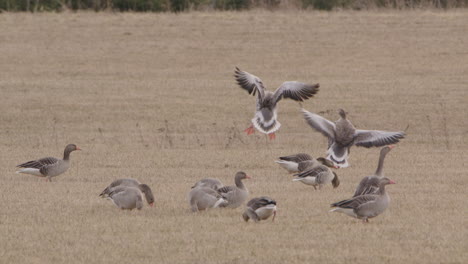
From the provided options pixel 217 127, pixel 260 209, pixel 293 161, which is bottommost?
pixel 217 127

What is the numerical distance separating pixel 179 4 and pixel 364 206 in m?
44.5

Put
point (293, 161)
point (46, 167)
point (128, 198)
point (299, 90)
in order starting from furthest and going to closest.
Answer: point (299, 90) < point (293, 161) < point (46, 167) < point (128, 198)

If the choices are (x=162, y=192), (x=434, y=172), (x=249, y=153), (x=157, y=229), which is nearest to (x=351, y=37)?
(x=249, y=153)

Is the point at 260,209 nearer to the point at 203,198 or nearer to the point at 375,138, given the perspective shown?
the point at 203,198

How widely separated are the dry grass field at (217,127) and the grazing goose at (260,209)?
0.23m

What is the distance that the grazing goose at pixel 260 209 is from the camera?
506 inches

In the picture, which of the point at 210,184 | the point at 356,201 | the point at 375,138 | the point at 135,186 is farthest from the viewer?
the point at 375,138

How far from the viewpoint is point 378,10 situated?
5075cm

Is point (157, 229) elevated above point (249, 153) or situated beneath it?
elevated above

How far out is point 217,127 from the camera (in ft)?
91.4

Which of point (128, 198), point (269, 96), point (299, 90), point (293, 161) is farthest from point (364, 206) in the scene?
point (269, 96)

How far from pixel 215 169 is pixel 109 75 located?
Answer: 61.4 ft

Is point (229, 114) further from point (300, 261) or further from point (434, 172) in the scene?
point (300, 261)

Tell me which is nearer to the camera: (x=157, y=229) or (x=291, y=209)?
(x=157, y=229)
